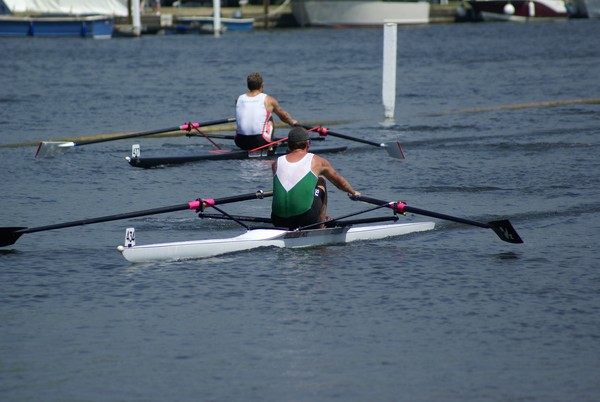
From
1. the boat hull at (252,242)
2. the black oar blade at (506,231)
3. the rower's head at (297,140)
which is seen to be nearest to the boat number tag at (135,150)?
the boat hull at (252,242)

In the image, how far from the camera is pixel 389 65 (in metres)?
29.6

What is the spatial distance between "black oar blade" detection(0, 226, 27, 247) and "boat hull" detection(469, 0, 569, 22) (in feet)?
280

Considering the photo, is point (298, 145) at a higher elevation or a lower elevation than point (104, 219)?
higher

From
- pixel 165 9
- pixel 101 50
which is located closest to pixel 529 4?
pixel 165 9

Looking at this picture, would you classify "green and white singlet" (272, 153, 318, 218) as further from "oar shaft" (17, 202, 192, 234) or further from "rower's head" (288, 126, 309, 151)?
"oar shaft" (17, 202, 192, 234)

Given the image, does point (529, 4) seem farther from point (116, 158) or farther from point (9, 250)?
point (9, 250)

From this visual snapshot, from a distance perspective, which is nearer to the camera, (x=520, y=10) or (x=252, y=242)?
(x=252, y=242)

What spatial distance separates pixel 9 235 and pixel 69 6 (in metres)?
65.7

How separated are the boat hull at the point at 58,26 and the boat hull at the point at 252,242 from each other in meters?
62.8

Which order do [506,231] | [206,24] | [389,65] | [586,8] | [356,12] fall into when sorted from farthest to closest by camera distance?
[586,8]
[356,12]
[206,24]
[389,65]
[506,231]

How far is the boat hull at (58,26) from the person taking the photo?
244ft

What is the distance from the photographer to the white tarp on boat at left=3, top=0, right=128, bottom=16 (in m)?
76.2

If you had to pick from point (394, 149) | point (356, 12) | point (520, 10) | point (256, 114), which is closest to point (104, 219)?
point (256, 114)

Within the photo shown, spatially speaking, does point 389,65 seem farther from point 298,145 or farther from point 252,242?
point 252,242
